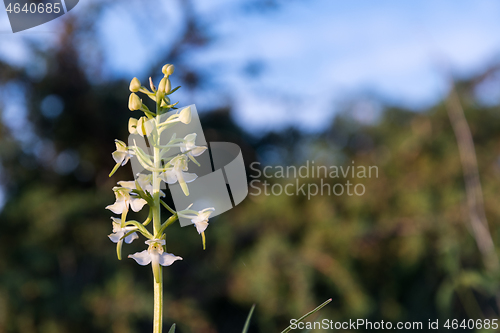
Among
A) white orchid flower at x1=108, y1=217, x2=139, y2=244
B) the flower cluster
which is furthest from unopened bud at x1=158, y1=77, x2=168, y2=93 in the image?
white orchid flower at x1=108, y1=217, x2=139, y2=244

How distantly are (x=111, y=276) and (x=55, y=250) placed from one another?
216mm

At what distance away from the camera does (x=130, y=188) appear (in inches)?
10.2

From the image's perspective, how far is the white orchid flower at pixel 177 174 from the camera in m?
0.25

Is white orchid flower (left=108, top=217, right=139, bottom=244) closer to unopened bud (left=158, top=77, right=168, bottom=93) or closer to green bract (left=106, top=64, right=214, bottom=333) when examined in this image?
green bract (left=106, top=64, right=214, bottom=333)

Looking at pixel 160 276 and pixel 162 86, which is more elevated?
pixel 162 86

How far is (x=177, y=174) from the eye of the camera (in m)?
0.26

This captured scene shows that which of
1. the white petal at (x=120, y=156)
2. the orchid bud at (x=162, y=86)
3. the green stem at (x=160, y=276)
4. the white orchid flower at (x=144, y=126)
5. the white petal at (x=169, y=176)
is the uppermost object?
the orchid bud at (x=162, y=86)

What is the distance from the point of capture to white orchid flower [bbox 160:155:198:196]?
0.25 metres

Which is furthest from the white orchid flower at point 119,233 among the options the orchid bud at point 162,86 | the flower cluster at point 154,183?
the orchid bud at point 162,86

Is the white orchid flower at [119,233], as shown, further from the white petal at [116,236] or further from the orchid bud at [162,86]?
the orchid bud at [162,86]

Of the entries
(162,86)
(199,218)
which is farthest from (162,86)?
(199,218)

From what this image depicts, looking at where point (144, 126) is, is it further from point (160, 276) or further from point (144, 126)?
point (160, 276)

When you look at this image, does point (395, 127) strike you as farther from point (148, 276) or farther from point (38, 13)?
point (38, 13)

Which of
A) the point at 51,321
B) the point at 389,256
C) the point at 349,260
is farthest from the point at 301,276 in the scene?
the point at 51,321
